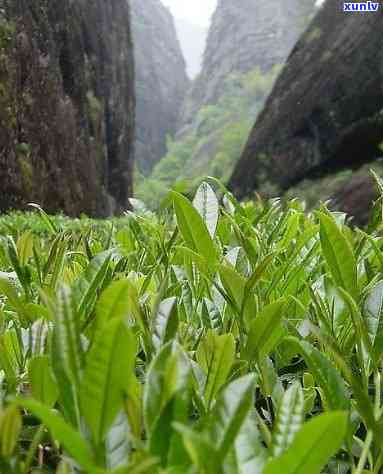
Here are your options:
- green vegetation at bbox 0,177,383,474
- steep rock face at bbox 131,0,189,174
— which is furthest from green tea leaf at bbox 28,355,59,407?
steep rock face at bbox 131,0,189,174

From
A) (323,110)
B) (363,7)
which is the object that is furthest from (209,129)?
(363,7)

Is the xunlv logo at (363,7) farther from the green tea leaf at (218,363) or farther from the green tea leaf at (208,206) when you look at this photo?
the green tea leaf at (218,363)

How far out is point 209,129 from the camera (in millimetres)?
37531

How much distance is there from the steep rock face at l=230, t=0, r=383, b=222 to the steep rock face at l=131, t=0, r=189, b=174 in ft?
91.2

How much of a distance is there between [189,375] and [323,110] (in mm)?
11376

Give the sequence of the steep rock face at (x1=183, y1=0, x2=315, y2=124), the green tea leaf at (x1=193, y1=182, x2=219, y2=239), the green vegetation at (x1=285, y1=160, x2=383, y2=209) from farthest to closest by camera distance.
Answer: the steep rock face at (x1=183, y1=0, x2=315, y2=124) < the green vegetation at (x1=285, y1=160, x2=383, y2=209) < the green tea leaf at (x1=193, y1=182, x2=219, y2=239)

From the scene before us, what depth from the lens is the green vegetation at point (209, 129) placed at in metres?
32.7

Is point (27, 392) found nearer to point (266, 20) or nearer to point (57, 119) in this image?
point (57, 119)

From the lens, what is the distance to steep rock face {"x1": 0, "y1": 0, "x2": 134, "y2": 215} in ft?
19.9

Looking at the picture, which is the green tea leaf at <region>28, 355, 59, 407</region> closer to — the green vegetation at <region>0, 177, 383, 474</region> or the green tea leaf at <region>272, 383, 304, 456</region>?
the green vegetation at <region>0, 177, 383, 474</region>

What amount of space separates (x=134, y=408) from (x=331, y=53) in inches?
485

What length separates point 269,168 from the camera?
488 inches

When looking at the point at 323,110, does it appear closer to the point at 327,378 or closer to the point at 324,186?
the point at 324,186

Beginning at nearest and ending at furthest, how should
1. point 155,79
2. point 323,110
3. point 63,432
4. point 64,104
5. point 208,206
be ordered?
point 63,432
point 208,206
point 64,104
point 323,110
point 155,79
